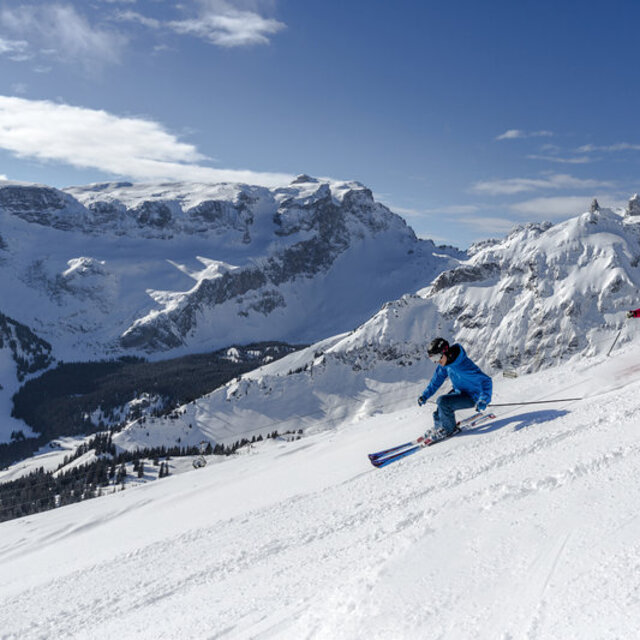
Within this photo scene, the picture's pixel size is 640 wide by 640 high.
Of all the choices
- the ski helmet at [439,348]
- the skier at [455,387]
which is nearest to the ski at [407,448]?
the skier at [455,387]

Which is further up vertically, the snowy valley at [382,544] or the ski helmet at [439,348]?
the ski helmet at [439,348]

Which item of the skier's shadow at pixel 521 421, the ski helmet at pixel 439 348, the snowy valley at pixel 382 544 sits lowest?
the snowy valley at pixel 382 544

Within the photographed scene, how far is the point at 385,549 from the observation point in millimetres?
7297

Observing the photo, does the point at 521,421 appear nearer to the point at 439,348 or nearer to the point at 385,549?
the point at 439,348

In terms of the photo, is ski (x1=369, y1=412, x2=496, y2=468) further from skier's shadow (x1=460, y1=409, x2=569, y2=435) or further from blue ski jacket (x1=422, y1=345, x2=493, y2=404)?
blue ski jacket (x1=422, y1=345, x2=493, y2=404)

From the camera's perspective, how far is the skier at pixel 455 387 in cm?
1316

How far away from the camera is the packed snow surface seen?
5.43 m

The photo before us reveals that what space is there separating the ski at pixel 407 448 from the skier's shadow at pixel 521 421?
25 centimetres

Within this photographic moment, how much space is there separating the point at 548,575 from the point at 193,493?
10.9 meters

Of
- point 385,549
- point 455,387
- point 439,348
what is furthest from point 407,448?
point 385,549

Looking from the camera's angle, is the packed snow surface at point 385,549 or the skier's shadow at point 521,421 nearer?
the packed snow surface at point 385,549

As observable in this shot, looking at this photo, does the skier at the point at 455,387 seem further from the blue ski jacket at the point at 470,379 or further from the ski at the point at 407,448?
the ski at the point at 407,448

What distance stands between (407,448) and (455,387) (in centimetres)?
215

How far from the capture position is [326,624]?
223 inches
